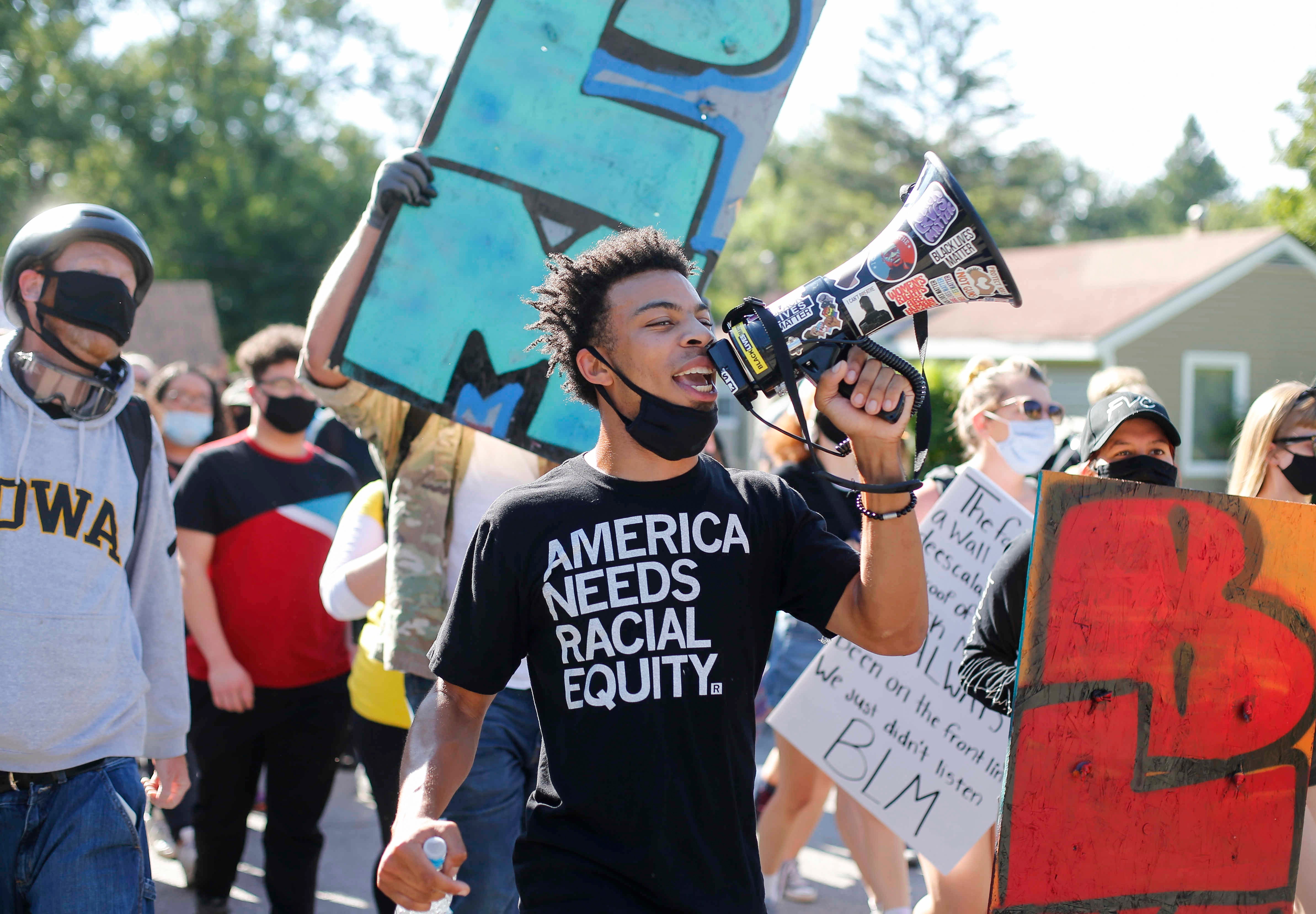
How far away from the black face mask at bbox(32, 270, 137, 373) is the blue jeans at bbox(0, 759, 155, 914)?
39.4 inches

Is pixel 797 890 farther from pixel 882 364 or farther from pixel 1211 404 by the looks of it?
pixel 1211 404

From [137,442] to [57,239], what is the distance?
0.52m

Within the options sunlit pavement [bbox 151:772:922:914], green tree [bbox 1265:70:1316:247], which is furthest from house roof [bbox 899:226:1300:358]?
sunlit pavement [bbox 151:772:922:914]

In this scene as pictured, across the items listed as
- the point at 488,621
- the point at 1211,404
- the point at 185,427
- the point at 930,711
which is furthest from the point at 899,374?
the point at 1211,404

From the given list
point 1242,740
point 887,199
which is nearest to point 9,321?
point 1242,740

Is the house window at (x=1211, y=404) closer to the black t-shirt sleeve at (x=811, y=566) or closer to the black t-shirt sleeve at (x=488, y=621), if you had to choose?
the black t-shirt sleeve at (x=811, y=566)

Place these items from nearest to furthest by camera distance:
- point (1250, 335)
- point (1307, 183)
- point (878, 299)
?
point (878, 299) → point (1307, 183) → point (1250, 335)

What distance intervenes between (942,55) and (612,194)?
4429 cm

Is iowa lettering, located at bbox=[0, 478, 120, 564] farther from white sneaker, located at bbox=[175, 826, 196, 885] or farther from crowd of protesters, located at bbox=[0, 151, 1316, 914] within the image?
white sneaker, located at bbox=[175, 826, 196, 885]

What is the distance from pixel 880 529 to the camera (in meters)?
2.02

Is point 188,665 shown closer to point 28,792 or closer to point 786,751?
point 28,792

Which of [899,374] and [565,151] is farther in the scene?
[565,151]

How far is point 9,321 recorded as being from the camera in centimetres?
290

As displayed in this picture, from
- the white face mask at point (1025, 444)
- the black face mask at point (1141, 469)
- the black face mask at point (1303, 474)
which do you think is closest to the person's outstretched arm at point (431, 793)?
the black face mask at point (1141, 469)
